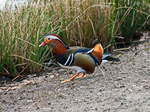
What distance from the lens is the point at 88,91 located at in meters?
5.19

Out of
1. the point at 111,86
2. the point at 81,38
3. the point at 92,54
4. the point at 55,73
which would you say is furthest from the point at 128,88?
the point at 81,38

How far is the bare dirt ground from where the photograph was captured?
458cm

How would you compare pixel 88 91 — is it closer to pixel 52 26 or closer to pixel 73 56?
pixel 73 56

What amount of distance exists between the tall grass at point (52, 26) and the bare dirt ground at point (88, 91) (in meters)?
0.30

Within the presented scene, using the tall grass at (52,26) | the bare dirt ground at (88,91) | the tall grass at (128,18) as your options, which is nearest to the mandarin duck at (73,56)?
the bare dirt ground at (88,91)

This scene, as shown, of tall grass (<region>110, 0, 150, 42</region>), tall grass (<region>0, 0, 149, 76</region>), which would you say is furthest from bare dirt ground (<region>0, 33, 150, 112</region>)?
tall grass (<region>110, 0, 150, 42</region>)

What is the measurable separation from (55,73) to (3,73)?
26.3 inches

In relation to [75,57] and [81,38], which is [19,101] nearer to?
[75,57]

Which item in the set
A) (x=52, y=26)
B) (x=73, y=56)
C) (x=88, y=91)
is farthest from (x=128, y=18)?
(x=88, y=91)

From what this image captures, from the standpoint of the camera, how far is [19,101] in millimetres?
5062

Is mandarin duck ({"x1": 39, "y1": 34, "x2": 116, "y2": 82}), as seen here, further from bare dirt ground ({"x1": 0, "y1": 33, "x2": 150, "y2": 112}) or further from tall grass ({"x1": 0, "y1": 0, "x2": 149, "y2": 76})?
tall grass ({"x1": 0, "y1": 0, "x2": 149, "y2": 76})

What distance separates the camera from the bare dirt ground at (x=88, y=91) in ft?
15.0

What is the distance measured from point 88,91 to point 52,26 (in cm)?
198

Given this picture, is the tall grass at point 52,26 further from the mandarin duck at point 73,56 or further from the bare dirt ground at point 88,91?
the mandarin duck at point 73,56
